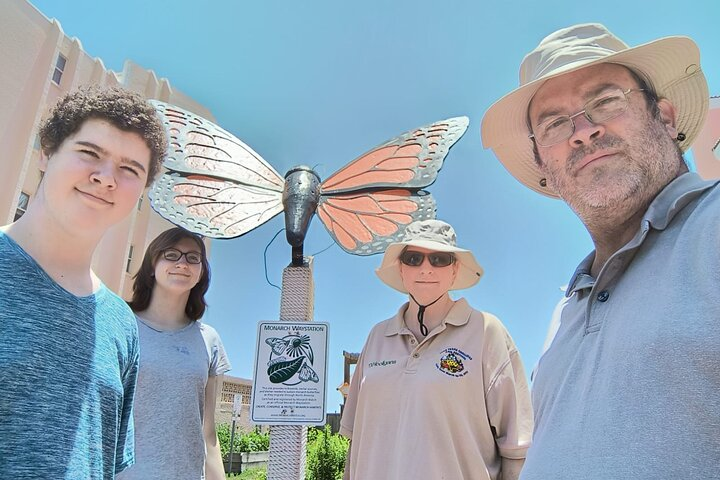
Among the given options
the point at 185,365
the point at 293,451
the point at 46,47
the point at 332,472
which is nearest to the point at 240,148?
the point at 185,365

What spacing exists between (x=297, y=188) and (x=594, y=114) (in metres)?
1.80

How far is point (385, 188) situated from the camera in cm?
282

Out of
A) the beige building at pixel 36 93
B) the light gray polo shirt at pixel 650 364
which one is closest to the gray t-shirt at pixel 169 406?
the light gray polo shirt at pixel 650 364

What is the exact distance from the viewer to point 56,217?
1097 millimetres

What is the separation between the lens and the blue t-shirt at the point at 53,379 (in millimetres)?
917

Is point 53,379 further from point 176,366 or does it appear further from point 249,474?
point 249,474

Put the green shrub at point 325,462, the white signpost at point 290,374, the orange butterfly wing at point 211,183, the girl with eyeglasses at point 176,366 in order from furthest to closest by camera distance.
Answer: the green shrub at point 325,462 → the orange butterfly wing at point 211,183 → the white signpost at point 290,374 → the girl with eyeglasses at point 176,366

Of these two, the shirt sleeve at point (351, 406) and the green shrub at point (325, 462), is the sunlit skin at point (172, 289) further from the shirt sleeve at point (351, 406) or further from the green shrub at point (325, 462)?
the green shrub at point (325, 462)

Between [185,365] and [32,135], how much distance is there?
12.7 m

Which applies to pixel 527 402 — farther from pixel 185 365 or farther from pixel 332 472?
pixel 332 472

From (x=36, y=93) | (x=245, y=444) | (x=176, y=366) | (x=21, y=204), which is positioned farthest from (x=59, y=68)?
(x=176, y=366)

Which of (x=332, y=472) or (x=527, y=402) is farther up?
(x=527, y=402)

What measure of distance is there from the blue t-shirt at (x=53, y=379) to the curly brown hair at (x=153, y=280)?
1168mm

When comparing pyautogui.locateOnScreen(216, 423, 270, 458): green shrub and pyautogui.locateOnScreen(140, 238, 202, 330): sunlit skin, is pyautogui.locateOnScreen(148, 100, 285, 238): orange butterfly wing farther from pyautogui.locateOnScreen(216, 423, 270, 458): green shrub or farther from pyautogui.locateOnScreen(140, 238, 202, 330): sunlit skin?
pyautogui.locateOnScreen(216, 423, 270, 458): green shrub
